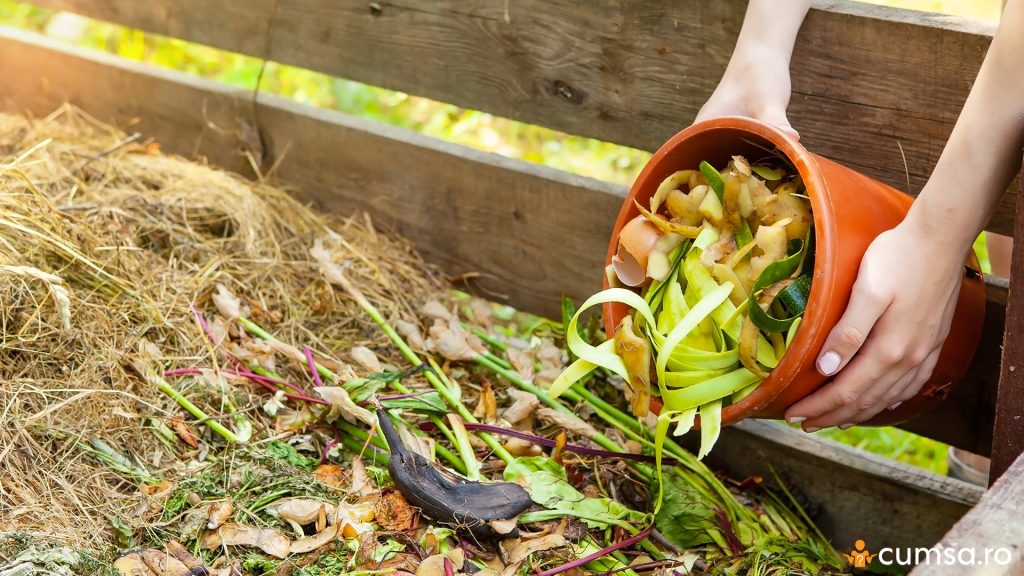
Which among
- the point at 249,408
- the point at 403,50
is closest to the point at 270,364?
the point at 249,408

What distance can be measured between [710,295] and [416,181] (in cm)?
113

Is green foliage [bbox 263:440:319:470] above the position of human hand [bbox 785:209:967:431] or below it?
below

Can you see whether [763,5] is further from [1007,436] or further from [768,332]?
[1007,436]

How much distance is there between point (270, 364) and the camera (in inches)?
72.7

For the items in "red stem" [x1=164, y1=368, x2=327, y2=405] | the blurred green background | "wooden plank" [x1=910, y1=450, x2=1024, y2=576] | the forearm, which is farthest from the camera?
the blurred green background

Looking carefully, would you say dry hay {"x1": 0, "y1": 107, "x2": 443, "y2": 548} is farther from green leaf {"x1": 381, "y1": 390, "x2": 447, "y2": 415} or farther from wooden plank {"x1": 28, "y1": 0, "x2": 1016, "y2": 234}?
wooden plank {"x1": 28, "y1": 0, "x2": 1016, "y2": 234}

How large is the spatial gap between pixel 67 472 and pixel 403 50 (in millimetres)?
1220

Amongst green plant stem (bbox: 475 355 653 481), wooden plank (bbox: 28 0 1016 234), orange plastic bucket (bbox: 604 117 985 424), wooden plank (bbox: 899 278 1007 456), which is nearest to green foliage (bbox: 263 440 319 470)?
green plant stem (bbox: 475 355 653 481)

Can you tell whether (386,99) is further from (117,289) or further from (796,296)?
(796,296)

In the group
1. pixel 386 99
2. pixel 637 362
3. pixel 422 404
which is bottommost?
pixel 386 99

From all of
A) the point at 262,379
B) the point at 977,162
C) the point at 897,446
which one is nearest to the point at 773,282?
the point at 977,162

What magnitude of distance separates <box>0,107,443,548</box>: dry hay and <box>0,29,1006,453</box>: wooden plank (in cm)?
12

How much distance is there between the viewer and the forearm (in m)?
1.27

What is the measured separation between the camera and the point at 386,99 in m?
4.13
